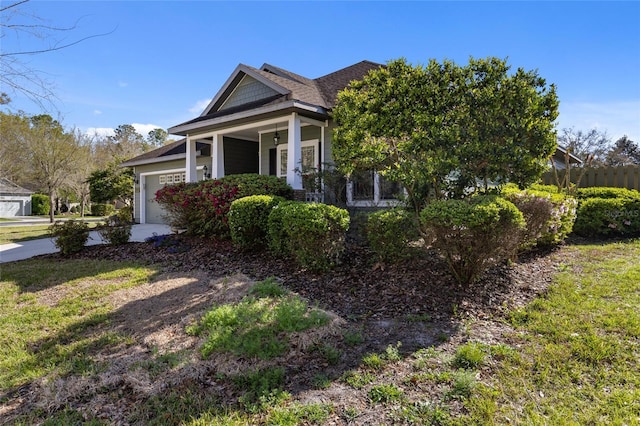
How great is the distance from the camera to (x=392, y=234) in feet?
18.0

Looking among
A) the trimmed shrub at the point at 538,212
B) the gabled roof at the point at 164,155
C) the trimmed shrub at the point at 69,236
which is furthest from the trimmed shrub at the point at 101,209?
the trimmed shrub at the point at 538,212

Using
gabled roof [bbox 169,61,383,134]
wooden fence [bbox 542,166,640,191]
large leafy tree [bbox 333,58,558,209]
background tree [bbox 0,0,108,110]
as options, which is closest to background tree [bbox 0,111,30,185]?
gabled roof [bbox 169,61,383,134]

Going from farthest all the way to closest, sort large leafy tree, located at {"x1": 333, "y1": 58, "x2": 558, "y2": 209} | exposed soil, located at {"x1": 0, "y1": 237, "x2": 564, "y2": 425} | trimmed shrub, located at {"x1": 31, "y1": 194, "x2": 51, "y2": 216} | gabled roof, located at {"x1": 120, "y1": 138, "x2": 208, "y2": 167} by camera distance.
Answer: trimmed shrub, located at {"x1": 31, "y1": 194, "x2": 51, "y2": 216} → gabled roof, located at {"x1": 120, "y1": 138, "x2": 208, "y2": 167} → large leafy tree, located at {"x1": 333, "y1": 58, "x2": 558, "y2": 209} → exposed soil, located at {"x1": 0, "y1": 237, "x2": 564, "y2": 425}

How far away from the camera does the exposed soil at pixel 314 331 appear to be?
9.32 feet

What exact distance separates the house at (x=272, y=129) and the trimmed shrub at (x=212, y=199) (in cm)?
98

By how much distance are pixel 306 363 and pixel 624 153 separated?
34011mm

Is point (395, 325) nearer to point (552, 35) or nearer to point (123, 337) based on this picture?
point (123, 337)

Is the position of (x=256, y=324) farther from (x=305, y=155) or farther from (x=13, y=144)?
(x=13, y=144)

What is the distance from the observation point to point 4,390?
3117 millimetres

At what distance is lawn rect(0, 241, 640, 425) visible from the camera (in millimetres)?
2605

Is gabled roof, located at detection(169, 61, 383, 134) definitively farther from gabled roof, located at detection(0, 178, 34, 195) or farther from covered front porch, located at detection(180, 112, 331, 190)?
gabled roof, located at detection(0, 178, 34, 195)

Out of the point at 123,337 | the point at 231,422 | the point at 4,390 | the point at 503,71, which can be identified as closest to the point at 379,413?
the point at 231,422

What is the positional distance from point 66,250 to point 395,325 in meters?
8.57

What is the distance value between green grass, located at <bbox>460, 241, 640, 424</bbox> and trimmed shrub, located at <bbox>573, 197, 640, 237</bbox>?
12.1 ft
